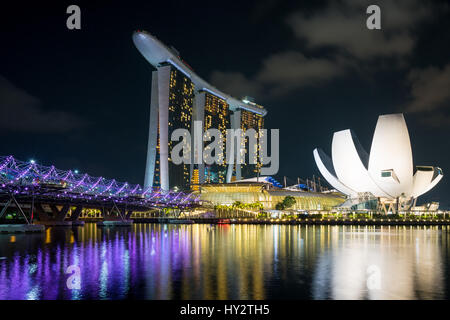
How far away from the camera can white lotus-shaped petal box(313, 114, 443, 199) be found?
6981cm

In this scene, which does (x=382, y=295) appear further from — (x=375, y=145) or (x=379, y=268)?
(x=375, y=145)

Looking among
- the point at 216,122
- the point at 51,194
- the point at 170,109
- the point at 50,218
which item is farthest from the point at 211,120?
the point at 51,194

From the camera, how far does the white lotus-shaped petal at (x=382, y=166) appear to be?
69.8 metres

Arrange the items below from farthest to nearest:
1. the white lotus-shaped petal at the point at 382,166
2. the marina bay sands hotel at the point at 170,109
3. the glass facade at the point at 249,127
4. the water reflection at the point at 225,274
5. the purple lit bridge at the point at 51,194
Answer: the glass facade at the point at 249,127 → the marina bay sands hotel at the point at 170,109 → the white lotus-shaped petal at the point at 382,166 → the purple lit bridge at the point at 51,194 → the water reflection at the point at 225,274

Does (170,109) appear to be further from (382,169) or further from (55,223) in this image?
(55,223)

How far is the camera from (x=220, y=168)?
14525cm

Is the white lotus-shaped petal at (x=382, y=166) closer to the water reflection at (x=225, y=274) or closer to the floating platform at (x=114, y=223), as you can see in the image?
the floating platform at (x=114, y=223)

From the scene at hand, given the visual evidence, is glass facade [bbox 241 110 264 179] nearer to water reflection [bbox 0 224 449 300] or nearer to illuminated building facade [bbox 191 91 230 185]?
illuminated building facade [bbox 191 91 230 185]

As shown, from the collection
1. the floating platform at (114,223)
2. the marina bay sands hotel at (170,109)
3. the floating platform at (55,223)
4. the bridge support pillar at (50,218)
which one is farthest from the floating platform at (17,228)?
the marina bay sands hotel at (170,109)

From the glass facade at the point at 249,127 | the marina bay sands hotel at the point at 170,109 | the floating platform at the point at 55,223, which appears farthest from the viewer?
the glass facade at the point at 249,127

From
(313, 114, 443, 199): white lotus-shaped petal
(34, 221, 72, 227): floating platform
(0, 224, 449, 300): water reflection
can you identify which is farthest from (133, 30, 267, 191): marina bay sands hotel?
(0, 224, 449, 300): water reflection

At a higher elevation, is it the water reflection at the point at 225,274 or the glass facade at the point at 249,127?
the glass facade at the point at 249,127

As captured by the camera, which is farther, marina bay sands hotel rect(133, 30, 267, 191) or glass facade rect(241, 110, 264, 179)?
glass facade rect(241, 110, 264, 179)
